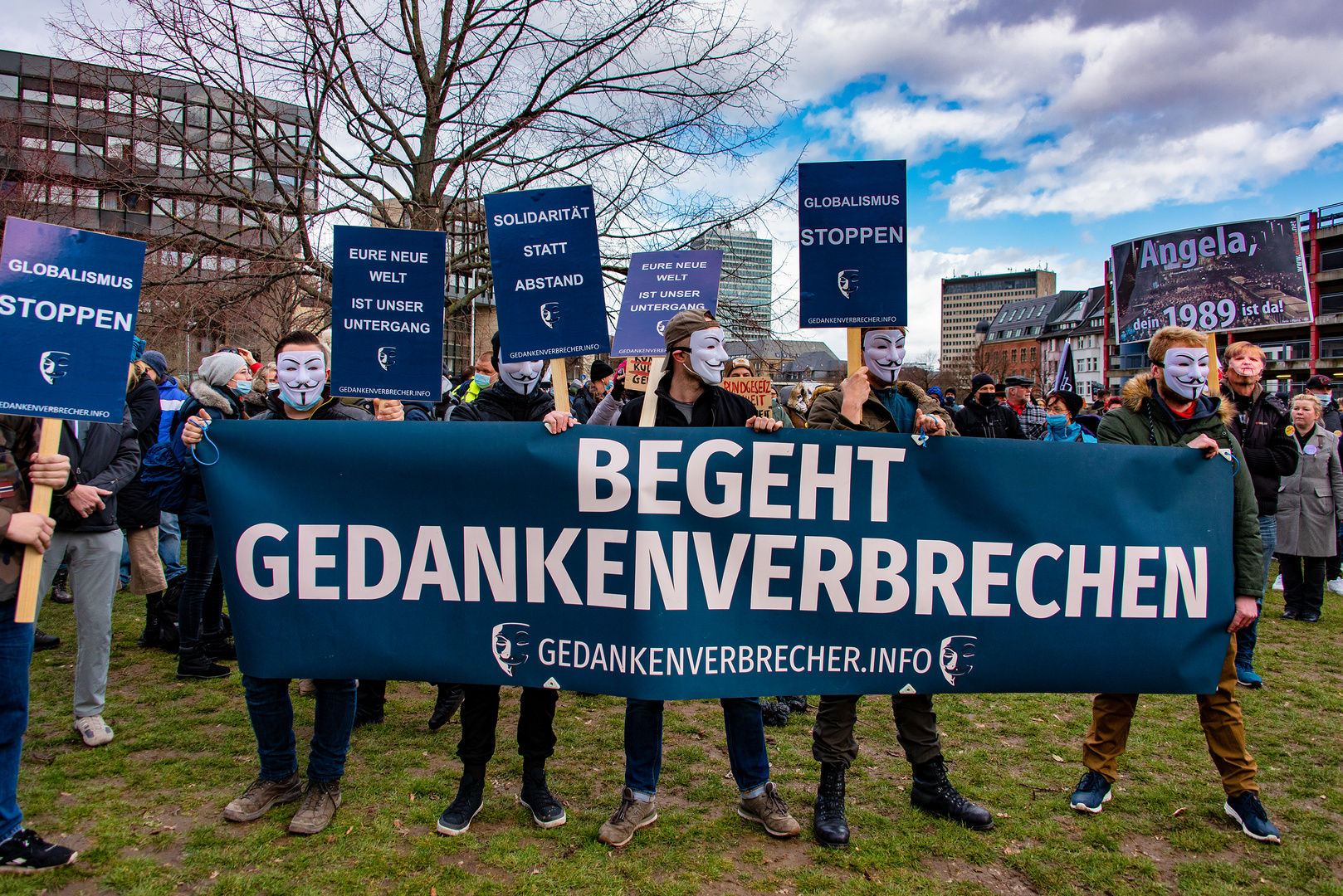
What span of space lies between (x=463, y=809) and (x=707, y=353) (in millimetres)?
2452

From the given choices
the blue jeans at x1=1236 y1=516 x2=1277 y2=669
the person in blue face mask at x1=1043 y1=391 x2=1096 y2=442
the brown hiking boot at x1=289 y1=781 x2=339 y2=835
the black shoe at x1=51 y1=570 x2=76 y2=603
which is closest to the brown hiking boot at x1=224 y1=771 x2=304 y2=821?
the brown hiking boot at x1=289 y1=781 x2=339 y2=835

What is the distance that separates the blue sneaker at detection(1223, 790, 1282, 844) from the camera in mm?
3639

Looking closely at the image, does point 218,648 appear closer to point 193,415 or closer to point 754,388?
point 193,415

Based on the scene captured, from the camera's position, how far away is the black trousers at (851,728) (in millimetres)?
3664

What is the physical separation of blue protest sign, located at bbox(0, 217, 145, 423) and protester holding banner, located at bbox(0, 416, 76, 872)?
26 centimetres

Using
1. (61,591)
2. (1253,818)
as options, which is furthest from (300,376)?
(61,591)

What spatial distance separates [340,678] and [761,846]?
211 cm

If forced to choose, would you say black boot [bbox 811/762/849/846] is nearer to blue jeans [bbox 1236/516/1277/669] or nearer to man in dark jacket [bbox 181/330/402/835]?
man in dark jacket [bbox 181/330/402/835]

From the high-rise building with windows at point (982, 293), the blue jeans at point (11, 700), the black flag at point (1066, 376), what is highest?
the high-rise building with windows at point (982, 293)

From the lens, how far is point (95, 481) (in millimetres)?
4738

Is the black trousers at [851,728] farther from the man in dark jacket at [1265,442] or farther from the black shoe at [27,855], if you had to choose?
the man in dark jacket at [1265,442]

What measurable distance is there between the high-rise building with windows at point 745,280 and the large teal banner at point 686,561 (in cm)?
776

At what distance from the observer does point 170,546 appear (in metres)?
7.29

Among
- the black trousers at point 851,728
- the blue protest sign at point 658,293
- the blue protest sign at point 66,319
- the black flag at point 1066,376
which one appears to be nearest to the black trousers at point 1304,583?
the black flag at point 1066,376
